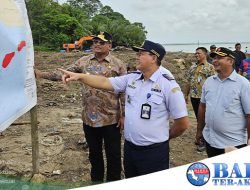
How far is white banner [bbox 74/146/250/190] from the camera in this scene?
190 centimetres

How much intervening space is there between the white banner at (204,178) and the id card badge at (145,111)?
39.6 inches

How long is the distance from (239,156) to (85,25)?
38564 mm

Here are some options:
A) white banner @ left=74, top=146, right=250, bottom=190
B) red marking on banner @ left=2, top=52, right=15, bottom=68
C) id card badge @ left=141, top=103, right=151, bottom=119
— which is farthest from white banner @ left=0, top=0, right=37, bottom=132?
white banner @ left=74, top=146, right=250, bottom=190

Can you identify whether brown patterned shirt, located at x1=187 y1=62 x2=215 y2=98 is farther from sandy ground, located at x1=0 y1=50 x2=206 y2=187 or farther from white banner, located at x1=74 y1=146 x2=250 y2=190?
white banner, located at x1=74 y1=146 x2=250 y2=190

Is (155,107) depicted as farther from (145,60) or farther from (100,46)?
(100,46)

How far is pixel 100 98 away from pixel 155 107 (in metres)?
1.03

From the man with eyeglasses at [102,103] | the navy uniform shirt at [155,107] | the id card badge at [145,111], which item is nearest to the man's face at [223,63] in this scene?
the navy uniform shirt at [155,107]

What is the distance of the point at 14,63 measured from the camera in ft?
9.61

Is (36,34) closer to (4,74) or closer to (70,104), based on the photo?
(70,104)

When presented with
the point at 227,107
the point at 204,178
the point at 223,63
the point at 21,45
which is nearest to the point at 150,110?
the point at 227,107

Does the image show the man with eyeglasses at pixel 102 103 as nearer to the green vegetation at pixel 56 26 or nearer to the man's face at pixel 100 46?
the man's face at pixel 100 46

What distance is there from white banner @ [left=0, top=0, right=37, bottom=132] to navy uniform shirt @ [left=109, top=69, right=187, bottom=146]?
100 centimetres

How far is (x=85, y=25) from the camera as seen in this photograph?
1545 inches

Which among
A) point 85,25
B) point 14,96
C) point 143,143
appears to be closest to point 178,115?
point 143,143
